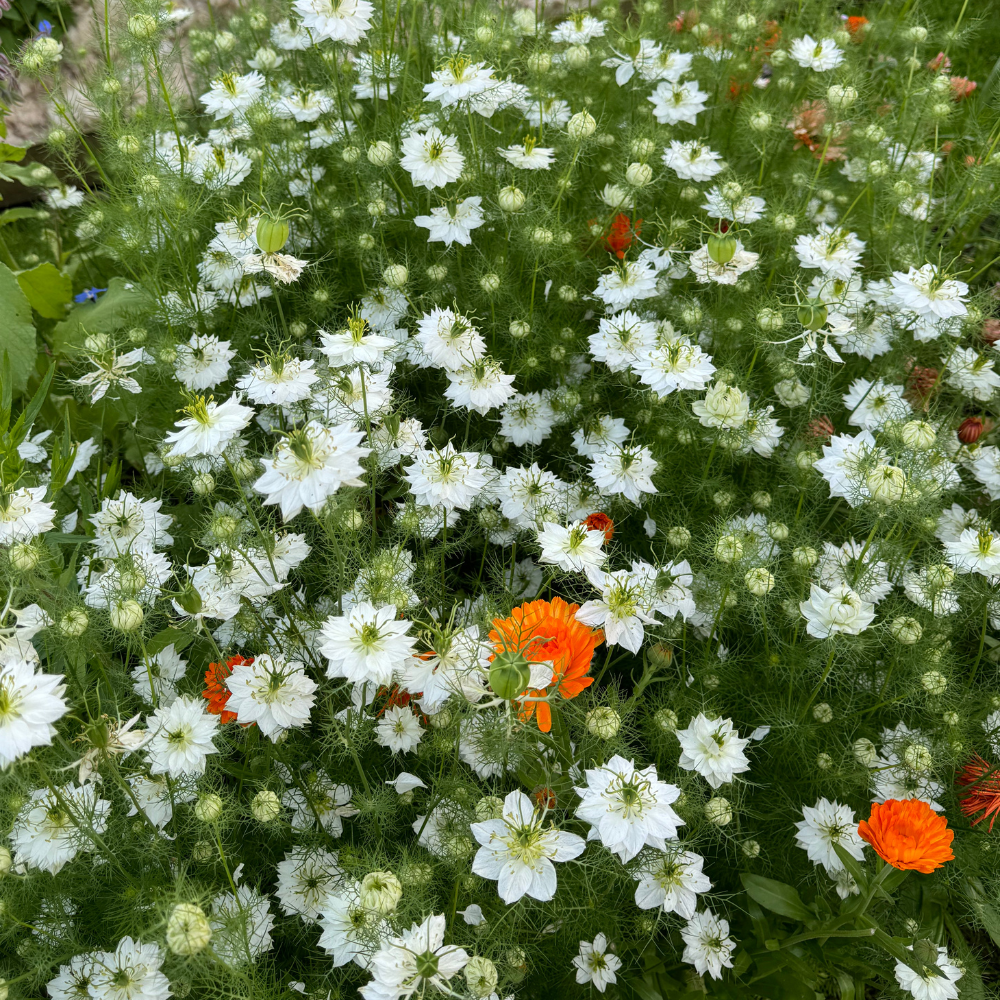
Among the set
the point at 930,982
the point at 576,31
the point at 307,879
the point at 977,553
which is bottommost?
the point at 930,982

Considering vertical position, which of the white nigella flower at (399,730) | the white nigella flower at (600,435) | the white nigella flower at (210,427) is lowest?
the white nigella flower at (399,730)

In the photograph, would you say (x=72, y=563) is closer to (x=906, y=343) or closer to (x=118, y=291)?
(x=118, y=291)

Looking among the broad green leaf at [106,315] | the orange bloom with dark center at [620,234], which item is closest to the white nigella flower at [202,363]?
the broad green leaf at [106,315]

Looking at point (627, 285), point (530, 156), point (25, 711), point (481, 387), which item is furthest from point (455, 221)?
point (25, 711)

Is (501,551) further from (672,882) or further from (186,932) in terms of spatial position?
(186,932)

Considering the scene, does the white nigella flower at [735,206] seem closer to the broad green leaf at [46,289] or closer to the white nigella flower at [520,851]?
the white nigella flower at [520,851]

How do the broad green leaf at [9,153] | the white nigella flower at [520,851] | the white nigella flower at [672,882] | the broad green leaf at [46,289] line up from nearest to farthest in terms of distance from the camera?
the white nigella flower at [520,851] → the white nigella flower at [672,882] → the broad green leaf at [9,153] → the broad green leaf at [46,289]

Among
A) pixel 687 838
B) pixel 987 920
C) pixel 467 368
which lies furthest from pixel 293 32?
pixel 987 920
